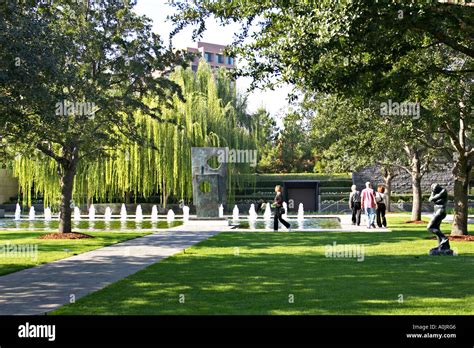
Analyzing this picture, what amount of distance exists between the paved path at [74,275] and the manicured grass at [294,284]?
17.9 inches

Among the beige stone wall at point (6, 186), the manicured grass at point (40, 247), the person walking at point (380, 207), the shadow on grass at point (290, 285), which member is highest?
the beige stone wall at point (6, 186)

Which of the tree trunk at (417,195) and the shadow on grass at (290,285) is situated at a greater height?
the tree trunk at (417,195)

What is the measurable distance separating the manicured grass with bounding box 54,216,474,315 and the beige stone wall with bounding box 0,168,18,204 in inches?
1617

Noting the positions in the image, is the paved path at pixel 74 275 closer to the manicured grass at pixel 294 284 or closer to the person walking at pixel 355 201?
the manicured grass at pixel 294 284

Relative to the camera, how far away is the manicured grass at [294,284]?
820cm

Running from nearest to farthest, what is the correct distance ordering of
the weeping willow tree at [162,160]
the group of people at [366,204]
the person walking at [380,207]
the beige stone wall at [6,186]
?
the group of people at [366,204] → the person walking at [380,207] → the weeping willow tree at [162,160] → the beige stone wall at [6,186]

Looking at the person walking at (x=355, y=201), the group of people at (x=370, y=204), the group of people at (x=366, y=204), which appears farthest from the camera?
the person walking at (x=355, y=201)

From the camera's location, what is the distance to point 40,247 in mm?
18109

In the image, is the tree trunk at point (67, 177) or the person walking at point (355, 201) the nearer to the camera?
the tree trunk at point (67, 177)

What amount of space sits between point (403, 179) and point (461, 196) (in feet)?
116

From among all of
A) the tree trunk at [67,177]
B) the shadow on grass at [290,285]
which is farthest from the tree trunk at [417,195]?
the tree trunk at [67,177]

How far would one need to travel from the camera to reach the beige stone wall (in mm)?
52375

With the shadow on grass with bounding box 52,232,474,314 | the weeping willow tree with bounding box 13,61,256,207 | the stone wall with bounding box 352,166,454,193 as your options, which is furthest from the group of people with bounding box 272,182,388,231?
the stone wall with bounding box 352,166,454,193

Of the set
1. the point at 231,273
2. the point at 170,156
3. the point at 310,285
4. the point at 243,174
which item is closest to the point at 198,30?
the point at 231,273
